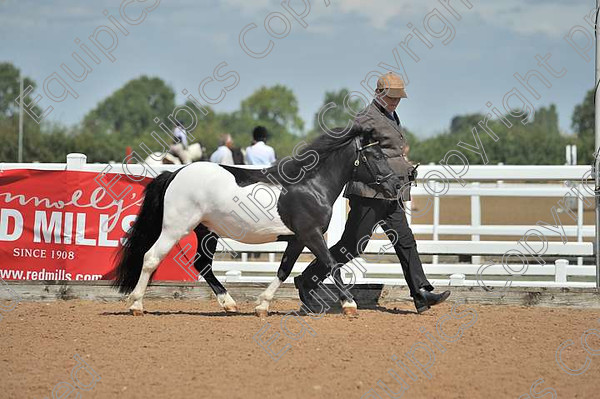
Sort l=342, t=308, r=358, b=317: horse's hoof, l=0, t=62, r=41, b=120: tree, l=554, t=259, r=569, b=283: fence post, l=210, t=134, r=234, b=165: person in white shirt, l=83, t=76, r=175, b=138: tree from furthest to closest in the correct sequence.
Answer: l=83, t=76, r=175, b=138: tree → l=0, t=62, r=41, b=120: tree → l=210, t=134, r=234, b=165: person in white shirt → l=554, t=259, r=569, b=283: fence post → l=342, t=308, r=358, b=317: horse's hoof

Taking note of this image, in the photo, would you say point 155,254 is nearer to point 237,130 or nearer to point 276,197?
point 276,197

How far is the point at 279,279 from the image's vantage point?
747cm

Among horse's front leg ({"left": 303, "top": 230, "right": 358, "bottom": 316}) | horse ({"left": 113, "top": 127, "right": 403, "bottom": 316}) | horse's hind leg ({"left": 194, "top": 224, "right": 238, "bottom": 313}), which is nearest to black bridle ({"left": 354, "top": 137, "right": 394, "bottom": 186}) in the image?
horse ({"left": 113, "top": 127, "right": 403, "bottom": 316})

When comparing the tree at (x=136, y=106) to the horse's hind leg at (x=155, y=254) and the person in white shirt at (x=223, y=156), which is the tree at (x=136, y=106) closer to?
the person in white shirt at (x=223, y=156)

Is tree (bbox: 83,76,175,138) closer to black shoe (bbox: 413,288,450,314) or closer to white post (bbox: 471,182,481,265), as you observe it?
white post (bbox: 471,182,481,265)

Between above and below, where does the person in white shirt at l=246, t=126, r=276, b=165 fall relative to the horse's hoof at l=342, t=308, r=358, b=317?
above

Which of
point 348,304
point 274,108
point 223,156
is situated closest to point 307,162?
point 348,304

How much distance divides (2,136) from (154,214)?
31.7 meters

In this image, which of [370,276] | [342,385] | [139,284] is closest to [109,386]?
[342,385]

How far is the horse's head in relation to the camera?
7.31 meters

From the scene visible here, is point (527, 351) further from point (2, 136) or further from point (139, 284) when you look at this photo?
point (2, 136)

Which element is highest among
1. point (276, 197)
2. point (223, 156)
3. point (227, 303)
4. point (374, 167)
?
point (223, 156)

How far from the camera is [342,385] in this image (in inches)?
194

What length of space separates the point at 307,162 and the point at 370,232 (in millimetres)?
923
